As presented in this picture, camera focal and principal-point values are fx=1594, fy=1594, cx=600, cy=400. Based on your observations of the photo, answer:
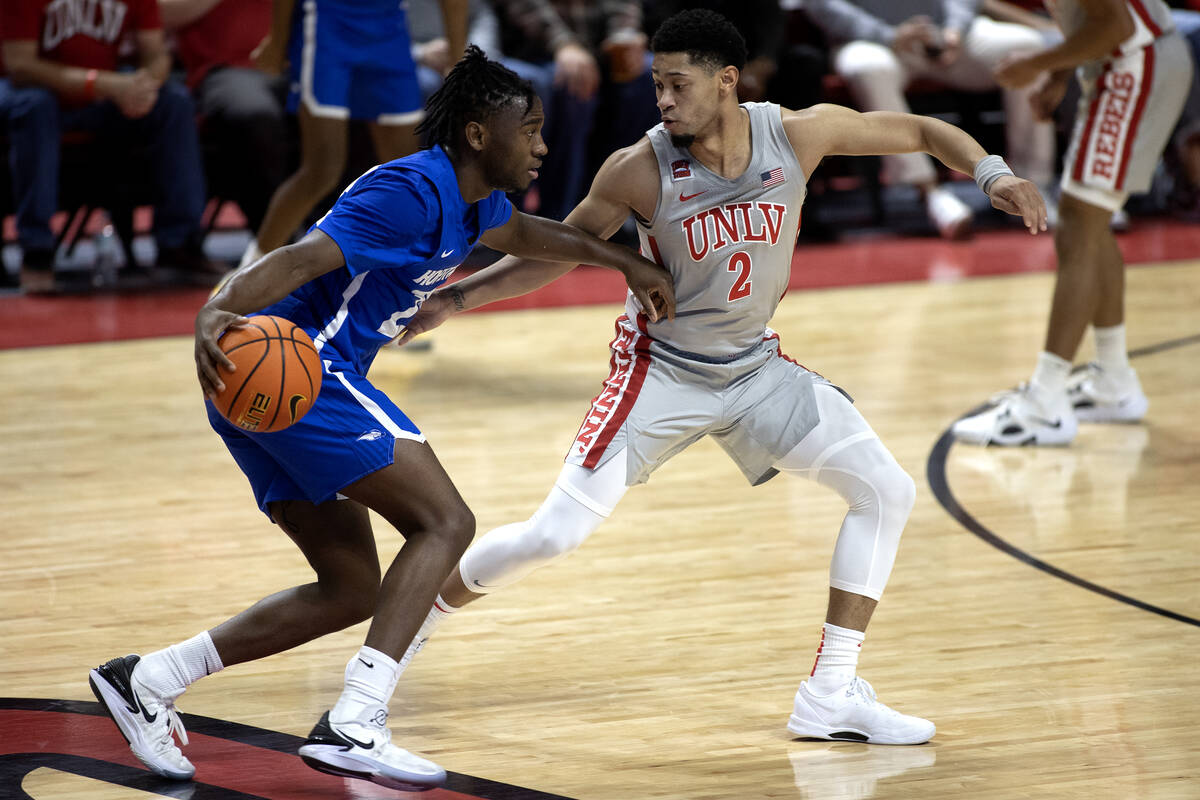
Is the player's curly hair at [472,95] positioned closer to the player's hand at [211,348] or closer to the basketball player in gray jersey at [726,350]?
the basketball player in gray jersey at [726,350]

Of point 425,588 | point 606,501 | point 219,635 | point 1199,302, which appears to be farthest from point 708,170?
point 1199,302

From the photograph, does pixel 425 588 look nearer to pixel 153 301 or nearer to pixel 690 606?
pixel 690 606

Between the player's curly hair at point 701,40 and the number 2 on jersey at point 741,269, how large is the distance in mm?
389

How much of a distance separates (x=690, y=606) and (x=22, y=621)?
1.64 metres

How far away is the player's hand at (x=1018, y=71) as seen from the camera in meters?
5.20

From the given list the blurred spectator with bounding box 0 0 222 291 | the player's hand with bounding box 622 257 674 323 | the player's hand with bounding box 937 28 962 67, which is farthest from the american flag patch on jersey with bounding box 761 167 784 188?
the player's hand with bounding box 937 28 962 67

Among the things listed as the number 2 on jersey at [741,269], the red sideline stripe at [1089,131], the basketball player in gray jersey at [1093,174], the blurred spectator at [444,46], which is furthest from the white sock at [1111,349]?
the blurred spectator at [444,46]

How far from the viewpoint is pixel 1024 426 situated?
5469 millimetres

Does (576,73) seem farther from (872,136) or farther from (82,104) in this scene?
(872,136)

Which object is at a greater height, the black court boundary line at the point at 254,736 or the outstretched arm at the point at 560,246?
the outstretched arm at the point at 560,246

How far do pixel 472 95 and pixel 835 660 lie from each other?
1335mm

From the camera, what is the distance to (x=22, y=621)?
153 inches

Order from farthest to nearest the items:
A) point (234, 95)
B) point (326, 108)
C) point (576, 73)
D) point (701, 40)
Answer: point (576, 73)
point (234, 95)
point (326, 108)
point (701, 40)

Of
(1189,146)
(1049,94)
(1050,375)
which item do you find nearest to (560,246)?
(1050,375)
